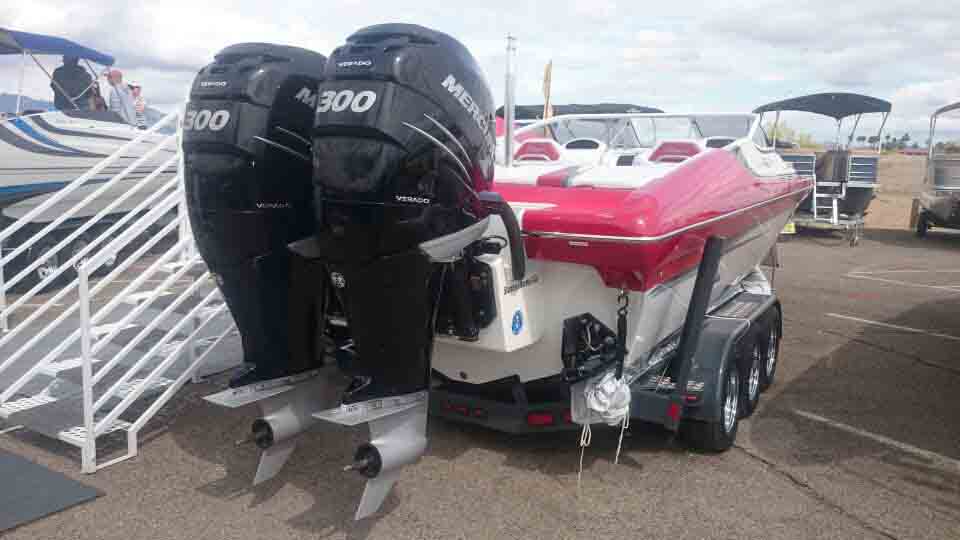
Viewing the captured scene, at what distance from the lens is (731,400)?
4.21 meters

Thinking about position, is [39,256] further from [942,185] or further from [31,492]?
[942,185]

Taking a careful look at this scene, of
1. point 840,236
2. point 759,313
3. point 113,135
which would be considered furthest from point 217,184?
point 840,236

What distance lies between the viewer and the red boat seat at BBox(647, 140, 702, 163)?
491cm

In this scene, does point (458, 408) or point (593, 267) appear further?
point (458, 408)

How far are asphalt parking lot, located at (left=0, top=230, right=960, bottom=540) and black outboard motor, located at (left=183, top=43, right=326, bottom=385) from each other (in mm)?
662

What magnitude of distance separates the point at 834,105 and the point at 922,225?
3.07m

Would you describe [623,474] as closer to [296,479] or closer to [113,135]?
[296,479]

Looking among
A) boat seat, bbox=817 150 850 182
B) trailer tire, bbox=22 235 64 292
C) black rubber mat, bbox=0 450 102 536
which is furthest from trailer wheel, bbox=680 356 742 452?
boat seat, bbox=817 150 850 182

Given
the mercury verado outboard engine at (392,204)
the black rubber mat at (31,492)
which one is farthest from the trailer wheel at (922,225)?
the black rubber mat at (31,492)

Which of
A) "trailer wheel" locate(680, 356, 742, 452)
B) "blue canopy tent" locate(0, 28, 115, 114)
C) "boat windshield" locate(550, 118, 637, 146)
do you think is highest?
"blue canopy tent" locate(0, 28, 115, 114)

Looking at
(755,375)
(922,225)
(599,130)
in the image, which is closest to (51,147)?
(599,130)

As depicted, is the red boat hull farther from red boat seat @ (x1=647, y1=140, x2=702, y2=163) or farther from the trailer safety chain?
red boat seat @ (x1=647, y1=140, x2=702, y2=163)

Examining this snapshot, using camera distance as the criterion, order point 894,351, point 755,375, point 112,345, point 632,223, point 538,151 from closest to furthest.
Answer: point 632,223
point 755,375
point 112,345
point 538,151
point 894,351

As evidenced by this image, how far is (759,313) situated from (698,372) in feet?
3.29
